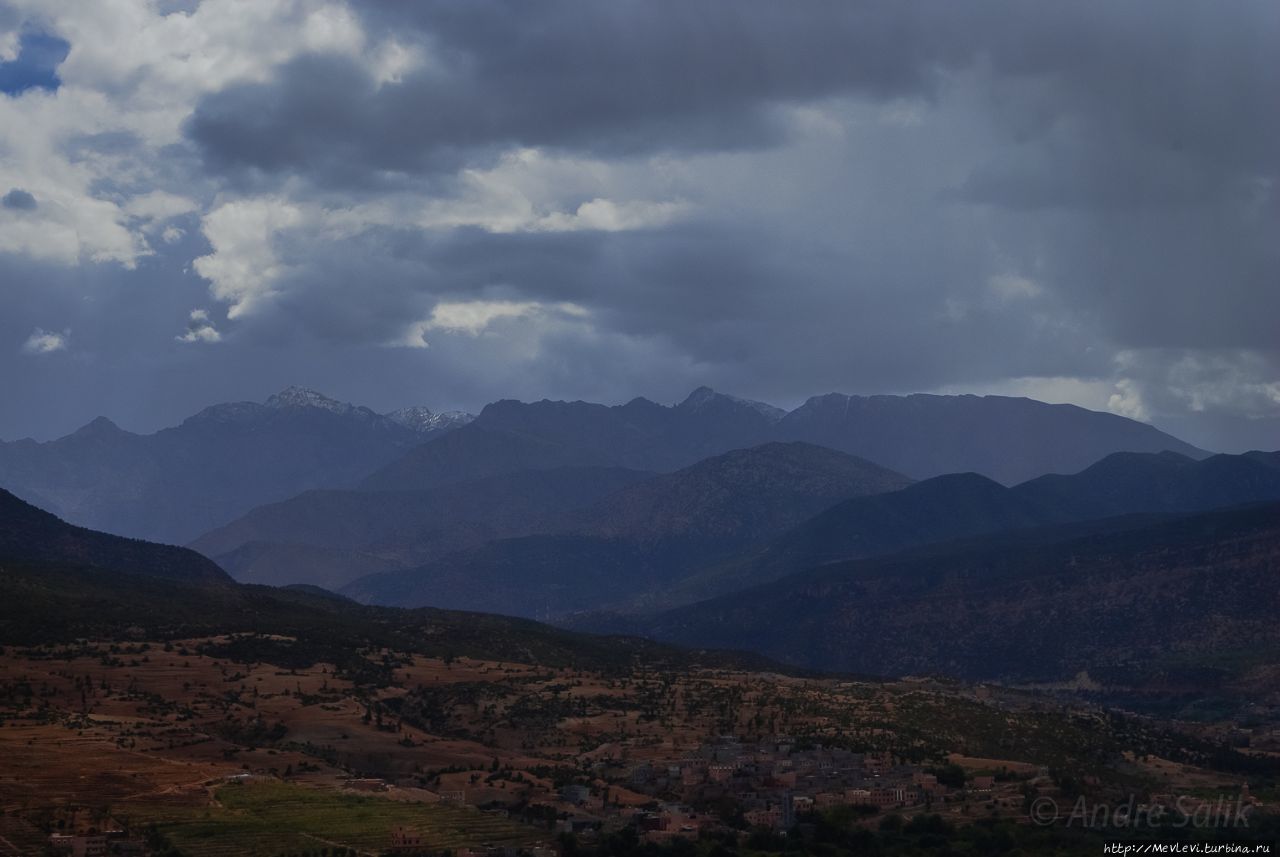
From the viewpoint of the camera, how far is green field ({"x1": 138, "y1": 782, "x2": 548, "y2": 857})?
9000cm

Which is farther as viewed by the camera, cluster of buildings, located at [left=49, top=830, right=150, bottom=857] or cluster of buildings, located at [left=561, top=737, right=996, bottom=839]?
cluster of buildings, located at [left=561, top=737, right=996, bottom=839]

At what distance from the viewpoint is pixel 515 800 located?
108250 millimetres

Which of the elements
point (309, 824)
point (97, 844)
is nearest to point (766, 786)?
point (309, 824)

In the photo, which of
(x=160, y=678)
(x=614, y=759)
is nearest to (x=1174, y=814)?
(x=614, y=759)

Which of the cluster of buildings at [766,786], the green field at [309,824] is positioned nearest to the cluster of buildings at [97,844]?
the green field at [309,824]

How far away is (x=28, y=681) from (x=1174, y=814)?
84397 millimetres

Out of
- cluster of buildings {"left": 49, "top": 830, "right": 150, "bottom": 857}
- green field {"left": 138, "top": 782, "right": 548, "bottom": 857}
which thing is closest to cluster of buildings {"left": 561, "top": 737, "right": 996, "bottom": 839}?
green field {"left": 138, "top": 782, "right": 548, "bottom": 857}

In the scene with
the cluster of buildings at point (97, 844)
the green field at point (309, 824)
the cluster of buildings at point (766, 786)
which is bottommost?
the cluster of buildings at point (97, 844)

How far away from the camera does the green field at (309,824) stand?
90000 millimetres

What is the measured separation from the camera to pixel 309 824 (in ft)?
312

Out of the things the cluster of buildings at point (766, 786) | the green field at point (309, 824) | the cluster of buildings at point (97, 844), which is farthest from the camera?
the cluster of buildings at point (766, 786)

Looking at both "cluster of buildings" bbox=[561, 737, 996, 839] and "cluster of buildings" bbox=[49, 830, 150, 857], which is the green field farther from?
"cluster of buildings" bbox=[561, 737, 996, 839]

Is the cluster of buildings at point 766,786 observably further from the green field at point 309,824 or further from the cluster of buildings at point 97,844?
the cluster of buildings at point 97,844

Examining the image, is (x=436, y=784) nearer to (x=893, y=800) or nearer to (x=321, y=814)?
(x=321, y=814)
